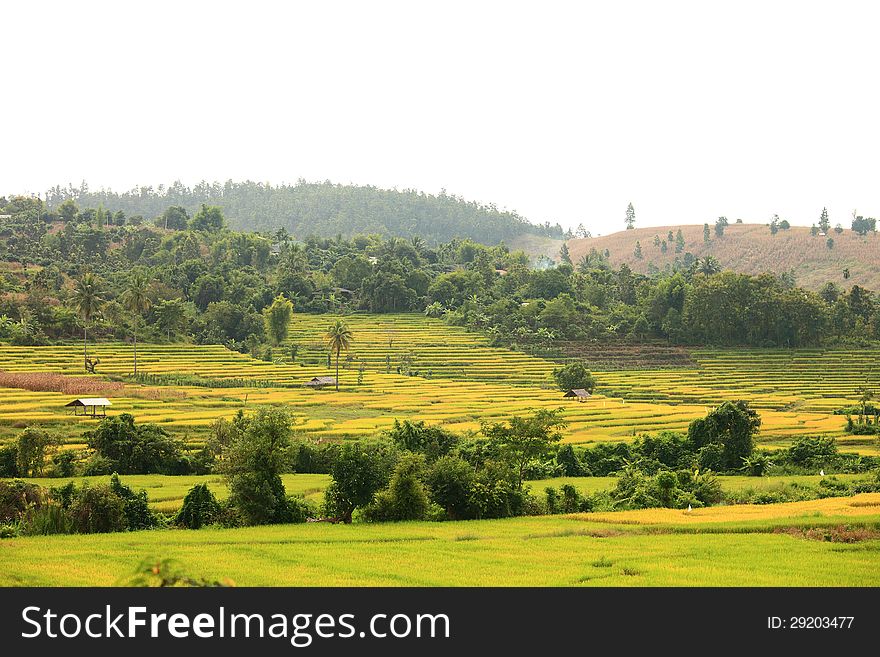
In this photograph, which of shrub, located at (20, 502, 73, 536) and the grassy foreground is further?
shrub, located at (20, 502, 73, 536)

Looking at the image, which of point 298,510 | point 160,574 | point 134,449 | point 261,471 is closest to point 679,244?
point 134,449

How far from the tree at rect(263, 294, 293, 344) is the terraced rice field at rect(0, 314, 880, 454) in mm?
2659

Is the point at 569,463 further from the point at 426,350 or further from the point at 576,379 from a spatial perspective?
the point at 426,350

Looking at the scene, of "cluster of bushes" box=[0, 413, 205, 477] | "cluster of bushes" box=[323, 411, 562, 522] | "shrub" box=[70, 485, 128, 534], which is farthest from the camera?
"cluster of bushes" box=[0, 413, 205, 477]

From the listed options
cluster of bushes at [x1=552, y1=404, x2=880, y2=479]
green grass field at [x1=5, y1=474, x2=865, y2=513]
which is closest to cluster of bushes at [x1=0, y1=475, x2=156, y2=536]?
green grass field at [x1=5, y1=474, x2=865, y2=513]

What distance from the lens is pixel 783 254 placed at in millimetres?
166500

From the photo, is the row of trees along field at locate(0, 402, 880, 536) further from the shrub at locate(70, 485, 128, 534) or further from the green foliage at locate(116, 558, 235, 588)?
the green foliage at locate(116, 558, 235, 588)

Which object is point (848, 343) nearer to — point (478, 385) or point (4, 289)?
point (478, 385)

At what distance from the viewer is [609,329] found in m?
88.9

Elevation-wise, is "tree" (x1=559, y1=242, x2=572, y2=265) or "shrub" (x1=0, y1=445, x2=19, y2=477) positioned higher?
"tree" (x1=559, y1=242, x2=572, y2=265)

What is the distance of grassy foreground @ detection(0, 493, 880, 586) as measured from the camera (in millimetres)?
19484

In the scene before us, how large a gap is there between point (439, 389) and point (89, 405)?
23529mm
